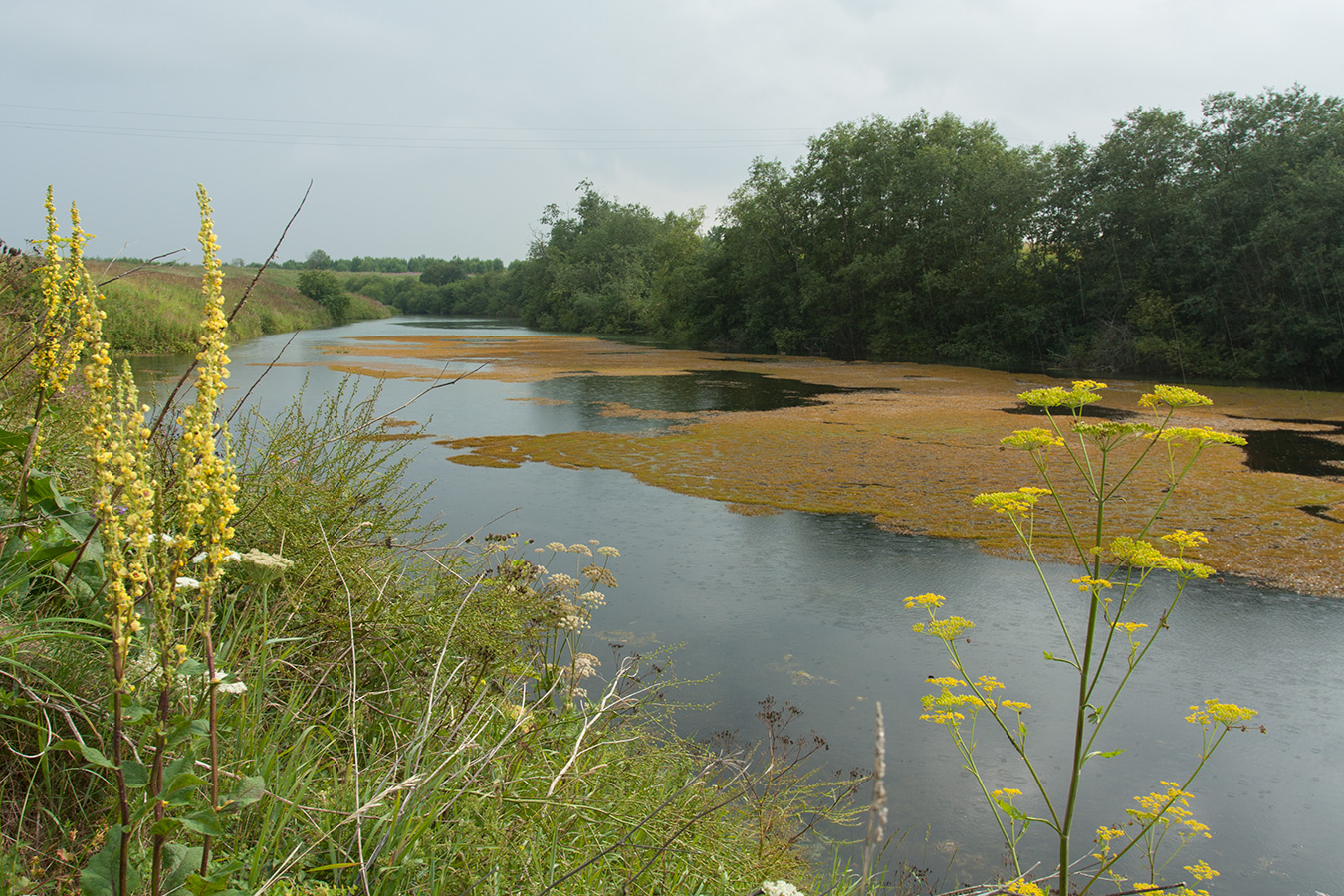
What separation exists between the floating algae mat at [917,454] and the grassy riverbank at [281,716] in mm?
1109

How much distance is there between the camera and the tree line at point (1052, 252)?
20.2m

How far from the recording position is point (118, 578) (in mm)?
1151

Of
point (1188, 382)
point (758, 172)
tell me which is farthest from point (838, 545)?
point (758, 172)

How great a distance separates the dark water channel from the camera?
11.4ft

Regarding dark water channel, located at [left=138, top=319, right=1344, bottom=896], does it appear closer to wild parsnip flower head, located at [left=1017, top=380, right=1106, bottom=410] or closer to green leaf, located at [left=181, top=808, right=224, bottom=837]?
wild parsnip flower head, located at [left=1017, top=380, right=1106, bottom=410]

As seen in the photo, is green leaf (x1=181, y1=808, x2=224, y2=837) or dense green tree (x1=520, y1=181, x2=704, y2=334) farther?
dense green tree (x1=520, y1=181, x2=704, y2=334)

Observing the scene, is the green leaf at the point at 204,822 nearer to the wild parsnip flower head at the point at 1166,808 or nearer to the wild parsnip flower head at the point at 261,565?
the wild parsnip flower head at the point at 261,565

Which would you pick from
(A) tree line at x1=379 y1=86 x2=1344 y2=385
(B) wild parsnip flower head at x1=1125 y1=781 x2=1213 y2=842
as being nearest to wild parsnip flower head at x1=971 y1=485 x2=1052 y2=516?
(B) wild parsnip flower head at x1=1125 y1=781 x2=1213 y2=842

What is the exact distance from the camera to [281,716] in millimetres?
2260

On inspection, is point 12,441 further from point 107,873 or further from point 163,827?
point 163,827

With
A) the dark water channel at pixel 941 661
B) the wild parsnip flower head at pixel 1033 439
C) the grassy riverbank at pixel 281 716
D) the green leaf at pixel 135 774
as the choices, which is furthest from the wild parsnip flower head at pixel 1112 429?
the green leaf at pixel 135 774

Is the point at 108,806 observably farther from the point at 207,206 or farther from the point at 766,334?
the point at 766,334

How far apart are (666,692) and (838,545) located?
3.23m

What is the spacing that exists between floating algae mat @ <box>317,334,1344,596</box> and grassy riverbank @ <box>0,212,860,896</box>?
1109 millimetres
